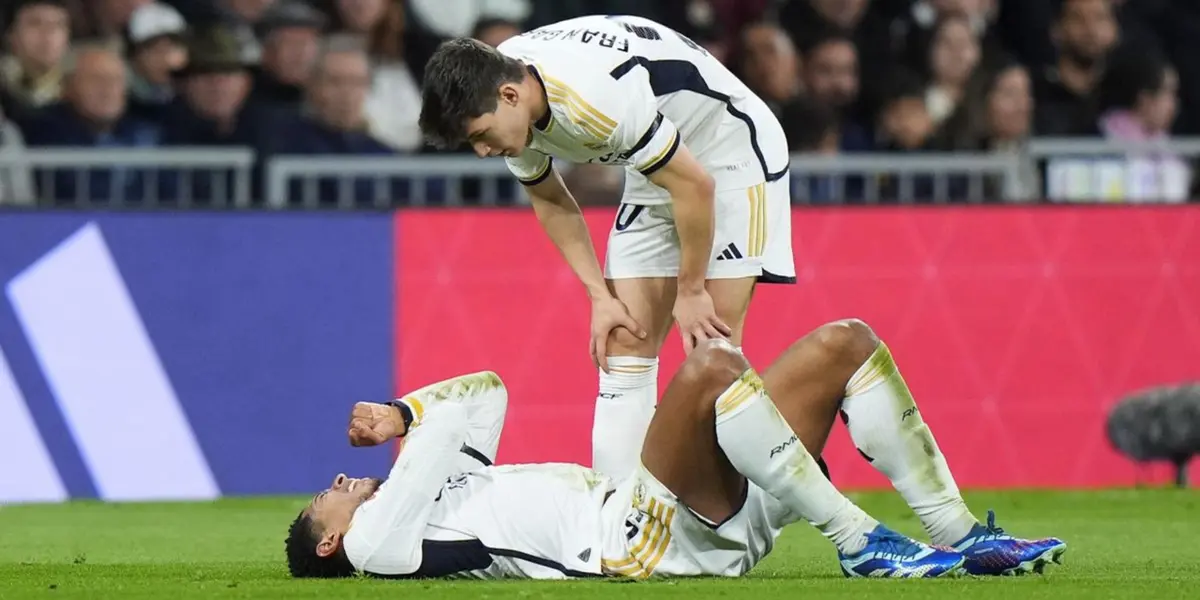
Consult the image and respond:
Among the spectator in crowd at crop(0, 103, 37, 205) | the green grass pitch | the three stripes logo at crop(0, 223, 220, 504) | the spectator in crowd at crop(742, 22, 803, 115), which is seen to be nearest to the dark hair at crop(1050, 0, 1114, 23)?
the spectator in crowd at crop(742, 22, 803, 115)

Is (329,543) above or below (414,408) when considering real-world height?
below

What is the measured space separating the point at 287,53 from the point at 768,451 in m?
7.28

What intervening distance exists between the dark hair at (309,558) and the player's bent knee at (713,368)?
3.67ft

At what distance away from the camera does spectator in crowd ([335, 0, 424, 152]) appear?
1248cm

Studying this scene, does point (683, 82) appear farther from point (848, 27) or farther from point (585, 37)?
point (848, 27)

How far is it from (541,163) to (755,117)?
0.72 m

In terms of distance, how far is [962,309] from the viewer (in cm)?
1138

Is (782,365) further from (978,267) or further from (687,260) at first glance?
(978,267)

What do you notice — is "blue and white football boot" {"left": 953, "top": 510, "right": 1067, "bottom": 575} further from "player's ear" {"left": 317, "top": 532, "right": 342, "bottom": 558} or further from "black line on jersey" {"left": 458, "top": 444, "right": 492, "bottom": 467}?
"player's ear" {"left": 317, "top": 532, "right": 342, "bottom": 558}

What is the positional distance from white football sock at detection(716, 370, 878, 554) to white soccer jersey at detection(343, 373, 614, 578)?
1.54 feet

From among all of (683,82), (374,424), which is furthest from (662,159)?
(374,424)

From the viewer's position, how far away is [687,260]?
20.9 feet

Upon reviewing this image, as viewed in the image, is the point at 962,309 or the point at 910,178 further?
the point at 910,178

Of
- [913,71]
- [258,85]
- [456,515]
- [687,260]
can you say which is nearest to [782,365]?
[687,260]
